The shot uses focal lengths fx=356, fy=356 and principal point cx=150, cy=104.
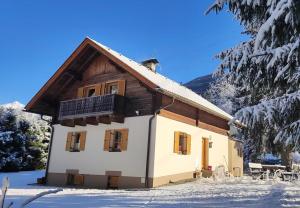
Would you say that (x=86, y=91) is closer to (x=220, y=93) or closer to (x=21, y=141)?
(x=21, y=141)

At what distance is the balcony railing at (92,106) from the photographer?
1673cm

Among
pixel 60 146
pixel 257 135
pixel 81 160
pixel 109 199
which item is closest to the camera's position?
pixel 257 135

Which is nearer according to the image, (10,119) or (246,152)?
(10,119)

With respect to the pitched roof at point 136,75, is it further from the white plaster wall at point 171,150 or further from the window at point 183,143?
the window at point 183,143

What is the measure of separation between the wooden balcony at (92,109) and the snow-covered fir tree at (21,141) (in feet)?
31.2

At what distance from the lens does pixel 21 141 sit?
27188 millimetres

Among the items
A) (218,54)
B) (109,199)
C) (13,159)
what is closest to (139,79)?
(109,199)

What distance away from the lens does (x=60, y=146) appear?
20.1 meters

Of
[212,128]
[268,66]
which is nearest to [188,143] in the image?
[212,128]

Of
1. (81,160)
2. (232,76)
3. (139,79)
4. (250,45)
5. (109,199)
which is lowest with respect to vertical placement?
(109,199)

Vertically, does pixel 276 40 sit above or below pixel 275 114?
above

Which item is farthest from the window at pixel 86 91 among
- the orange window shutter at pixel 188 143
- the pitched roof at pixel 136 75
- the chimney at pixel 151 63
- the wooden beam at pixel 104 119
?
the orange window shutter at pixel 188 143

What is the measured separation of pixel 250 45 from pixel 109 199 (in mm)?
6487

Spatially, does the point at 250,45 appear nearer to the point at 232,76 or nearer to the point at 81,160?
the point at 232,76
